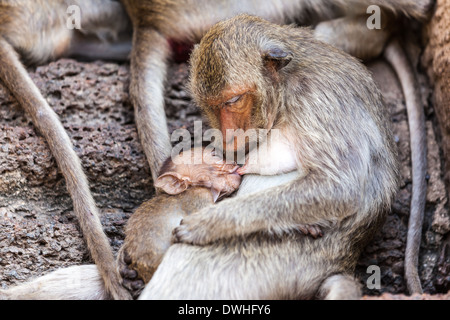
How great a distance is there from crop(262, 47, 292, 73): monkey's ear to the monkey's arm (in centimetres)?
83

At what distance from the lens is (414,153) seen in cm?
591

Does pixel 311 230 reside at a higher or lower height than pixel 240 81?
lower

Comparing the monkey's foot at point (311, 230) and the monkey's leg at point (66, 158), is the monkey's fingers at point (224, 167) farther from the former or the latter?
the monkey's leg at point (66, 158)

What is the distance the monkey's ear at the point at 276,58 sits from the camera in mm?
4809

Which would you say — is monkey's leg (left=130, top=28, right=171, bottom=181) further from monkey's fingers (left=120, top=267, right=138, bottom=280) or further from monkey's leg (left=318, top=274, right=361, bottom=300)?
monkey's leg (left=318, top=274, right=361, bottom=300)

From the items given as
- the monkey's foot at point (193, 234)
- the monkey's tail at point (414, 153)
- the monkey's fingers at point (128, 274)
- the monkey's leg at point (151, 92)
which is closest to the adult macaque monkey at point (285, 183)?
the monkey's foot at point (193, 234)

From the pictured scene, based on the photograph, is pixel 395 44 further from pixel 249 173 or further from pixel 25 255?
pixel 25 255

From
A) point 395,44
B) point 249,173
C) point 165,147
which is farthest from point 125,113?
point 395,44

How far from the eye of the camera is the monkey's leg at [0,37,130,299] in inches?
195

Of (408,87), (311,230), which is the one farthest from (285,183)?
(408,87)

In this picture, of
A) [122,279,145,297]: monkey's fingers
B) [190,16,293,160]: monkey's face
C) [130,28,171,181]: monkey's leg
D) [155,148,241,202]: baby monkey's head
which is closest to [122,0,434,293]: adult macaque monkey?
[130,28,171,181]: monkey's leg

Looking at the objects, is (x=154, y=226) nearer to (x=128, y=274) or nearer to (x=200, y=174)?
(x=128, y=274)

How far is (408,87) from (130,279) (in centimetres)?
316
